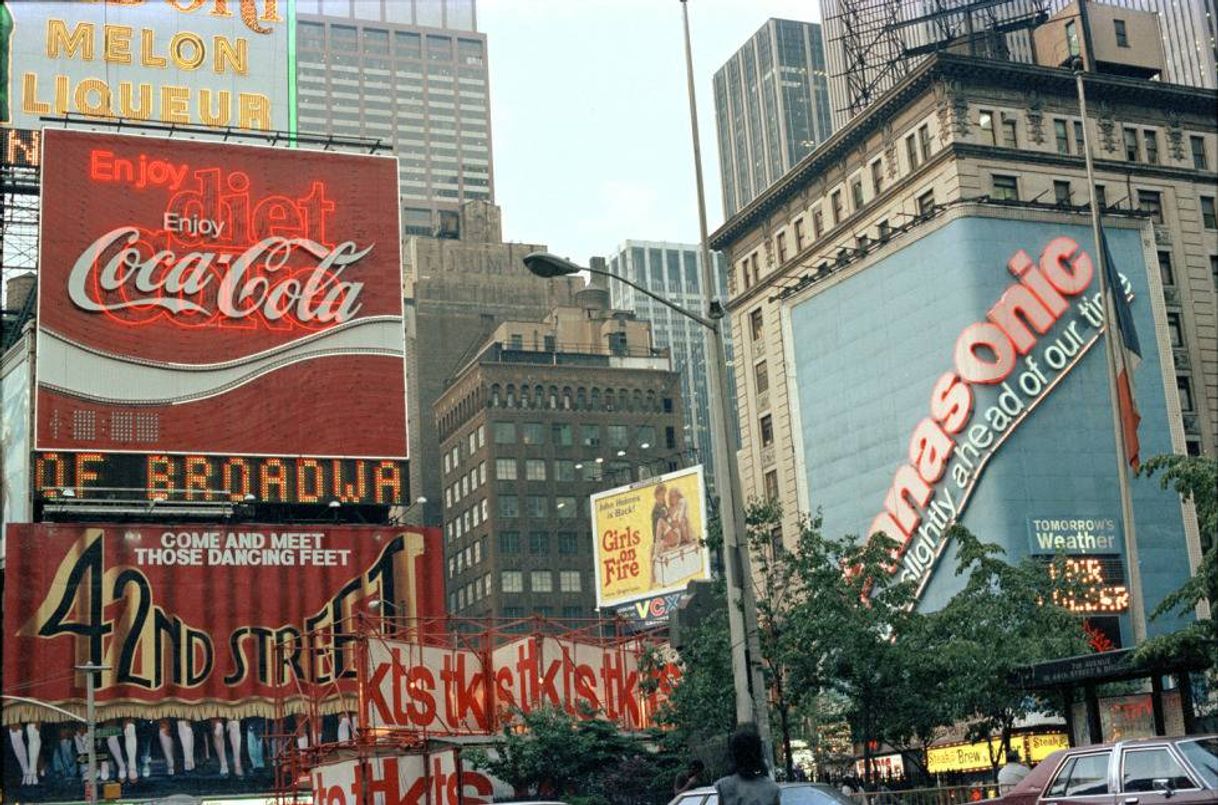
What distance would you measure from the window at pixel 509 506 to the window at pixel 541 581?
5387 mm

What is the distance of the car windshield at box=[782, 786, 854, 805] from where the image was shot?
1878cm

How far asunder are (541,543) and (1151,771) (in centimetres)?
12477

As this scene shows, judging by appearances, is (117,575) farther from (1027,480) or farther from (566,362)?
(566,362)

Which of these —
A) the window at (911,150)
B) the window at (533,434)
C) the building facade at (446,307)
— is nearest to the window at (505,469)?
the window at (533,434)

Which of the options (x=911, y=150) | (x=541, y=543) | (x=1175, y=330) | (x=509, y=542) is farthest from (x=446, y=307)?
(x=1175, y=330)

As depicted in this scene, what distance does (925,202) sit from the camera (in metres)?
73.9

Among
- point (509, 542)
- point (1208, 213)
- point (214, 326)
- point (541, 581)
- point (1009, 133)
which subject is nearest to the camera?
point (214, 326)

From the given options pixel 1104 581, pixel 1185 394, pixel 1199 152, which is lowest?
pixel 1104 581

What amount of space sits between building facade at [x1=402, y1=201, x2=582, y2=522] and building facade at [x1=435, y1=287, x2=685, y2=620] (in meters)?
7.87

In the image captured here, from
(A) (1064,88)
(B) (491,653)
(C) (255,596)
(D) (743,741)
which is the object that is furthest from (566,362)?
(D) (743,741)

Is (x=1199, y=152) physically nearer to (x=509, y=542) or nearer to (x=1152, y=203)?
(x=1152, y=203)

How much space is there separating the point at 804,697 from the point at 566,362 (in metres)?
122

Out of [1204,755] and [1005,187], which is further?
[1005,187]

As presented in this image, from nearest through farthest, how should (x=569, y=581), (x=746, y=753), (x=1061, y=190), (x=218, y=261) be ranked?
(x=746, y=753) → (x=218, y=261) → (x=1061, y=190) → (x=569, y=581)
